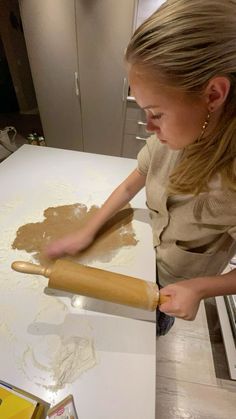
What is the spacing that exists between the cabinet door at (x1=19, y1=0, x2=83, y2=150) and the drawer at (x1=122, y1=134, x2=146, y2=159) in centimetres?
43

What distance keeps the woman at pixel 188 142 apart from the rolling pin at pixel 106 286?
0.04 meters

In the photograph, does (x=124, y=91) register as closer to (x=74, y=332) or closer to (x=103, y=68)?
(x=103, y=68)

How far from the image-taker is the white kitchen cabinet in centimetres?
157

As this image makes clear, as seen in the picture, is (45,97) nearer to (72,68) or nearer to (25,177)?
(72,68)

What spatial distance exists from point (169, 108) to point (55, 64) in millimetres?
1829

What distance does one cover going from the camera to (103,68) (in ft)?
5.80

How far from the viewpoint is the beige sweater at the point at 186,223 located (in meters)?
0.47

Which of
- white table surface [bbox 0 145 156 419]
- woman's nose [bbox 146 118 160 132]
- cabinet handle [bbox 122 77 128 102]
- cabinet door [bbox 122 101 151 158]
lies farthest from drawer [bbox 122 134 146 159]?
woman's nose [bbox 146 118 160 132]

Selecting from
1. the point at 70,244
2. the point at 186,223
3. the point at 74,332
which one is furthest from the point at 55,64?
the point at 74,332

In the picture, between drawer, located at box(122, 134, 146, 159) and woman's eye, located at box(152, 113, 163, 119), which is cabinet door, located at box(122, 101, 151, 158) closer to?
drawer, located at box(122, 134, 146, 159)

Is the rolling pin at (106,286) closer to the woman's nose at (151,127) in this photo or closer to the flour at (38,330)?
the flour at (38,330)

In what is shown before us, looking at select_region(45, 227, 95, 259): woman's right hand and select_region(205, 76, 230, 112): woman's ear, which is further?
select_region(45, 227, 95, 259): woman's right hand

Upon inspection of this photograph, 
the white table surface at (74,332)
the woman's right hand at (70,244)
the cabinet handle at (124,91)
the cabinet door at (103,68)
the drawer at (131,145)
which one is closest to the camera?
the white table surface at (74,332)

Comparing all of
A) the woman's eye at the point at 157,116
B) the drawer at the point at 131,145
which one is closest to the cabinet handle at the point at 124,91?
the drawer at the point at 131,145
